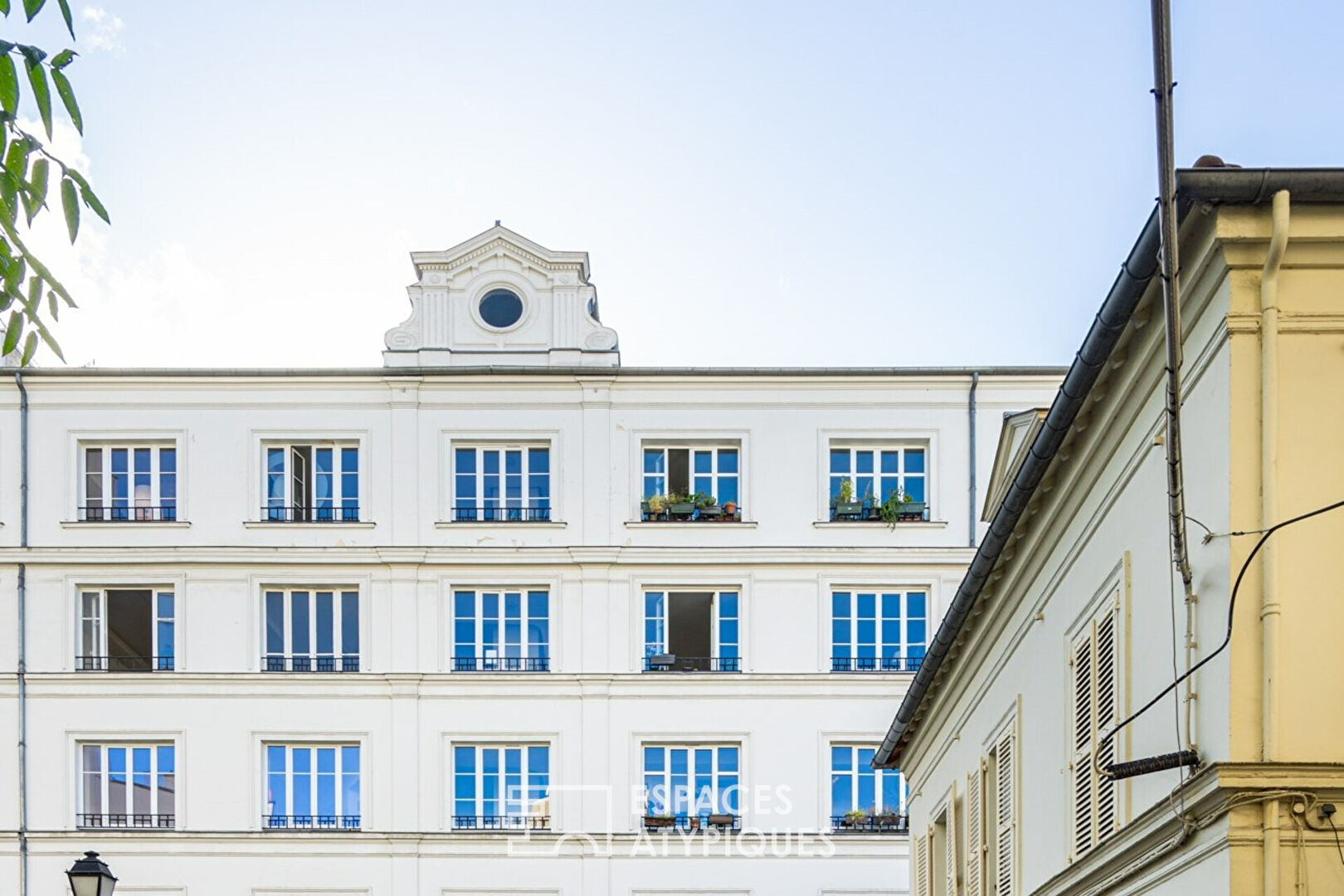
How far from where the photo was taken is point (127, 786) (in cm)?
3375

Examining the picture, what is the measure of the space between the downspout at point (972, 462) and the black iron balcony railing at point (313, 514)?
12276 millimetres

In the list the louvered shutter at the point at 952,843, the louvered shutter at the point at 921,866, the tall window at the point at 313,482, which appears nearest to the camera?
the louvered shutter at the point at 952,843

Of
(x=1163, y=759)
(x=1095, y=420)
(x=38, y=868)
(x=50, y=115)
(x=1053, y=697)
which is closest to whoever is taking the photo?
(x=50, y=115)

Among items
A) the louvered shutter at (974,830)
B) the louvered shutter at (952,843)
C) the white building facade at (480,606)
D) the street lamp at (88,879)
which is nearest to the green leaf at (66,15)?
the street lamp at (88,879)

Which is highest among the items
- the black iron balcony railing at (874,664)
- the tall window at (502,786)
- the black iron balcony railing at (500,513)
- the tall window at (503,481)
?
the tall window at (503,481)

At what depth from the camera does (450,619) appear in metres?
34.4

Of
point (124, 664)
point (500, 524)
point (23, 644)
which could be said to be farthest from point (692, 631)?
point (23, 644)

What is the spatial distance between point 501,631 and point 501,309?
21.7ft

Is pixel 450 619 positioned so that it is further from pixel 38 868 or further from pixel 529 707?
pixel 38 868

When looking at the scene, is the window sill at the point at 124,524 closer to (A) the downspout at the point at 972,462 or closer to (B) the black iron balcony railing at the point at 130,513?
(B) the black iron balcony railing at the point at 130,513

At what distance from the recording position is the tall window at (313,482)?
34697mm

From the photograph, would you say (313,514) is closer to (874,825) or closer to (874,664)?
(874,664)

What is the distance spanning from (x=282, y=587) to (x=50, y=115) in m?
31.2

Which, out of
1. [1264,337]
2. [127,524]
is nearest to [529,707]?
[127,524]
